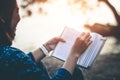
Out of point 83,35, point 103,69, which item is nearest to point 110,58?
point 103,69

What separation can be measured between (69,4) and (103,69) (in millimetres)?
1689

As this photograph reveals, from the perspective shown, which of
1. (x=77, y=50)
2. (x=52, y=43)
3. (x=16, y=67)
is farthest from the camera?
(x=52, y=43)

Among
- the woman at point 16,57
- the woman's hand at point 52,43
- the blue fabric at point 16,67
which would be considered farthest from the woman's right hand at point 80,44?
the woman's hand at point 52,43

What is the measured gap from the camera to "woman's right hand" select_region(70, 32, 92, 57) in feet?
6.09

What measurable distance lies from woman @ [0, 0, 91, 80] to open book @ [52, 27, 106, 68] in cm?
6

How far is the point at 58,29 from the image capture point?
6.26 metres

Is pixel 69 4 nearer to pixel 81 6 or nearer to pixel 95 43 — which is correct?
pixel 81 6

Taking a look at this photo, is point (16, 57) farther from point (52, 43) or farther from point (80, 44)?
point (52, 43)

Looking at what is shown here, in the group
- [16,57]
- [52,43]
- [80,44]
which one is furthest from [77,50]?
[52,43]

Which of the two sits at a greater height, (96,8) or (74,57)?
(74,57)

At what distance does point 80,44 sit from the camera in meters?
1.87

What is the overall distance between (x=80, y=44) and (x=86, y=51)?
0.11 m

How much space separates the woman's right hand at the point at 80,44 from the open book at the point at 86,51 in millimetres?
67

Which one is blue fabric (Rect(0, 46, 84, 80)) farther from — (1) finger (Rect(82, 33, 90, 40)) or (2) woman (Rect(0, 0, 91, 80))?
(1) finger (Rect(82, 33, 90, 40))
